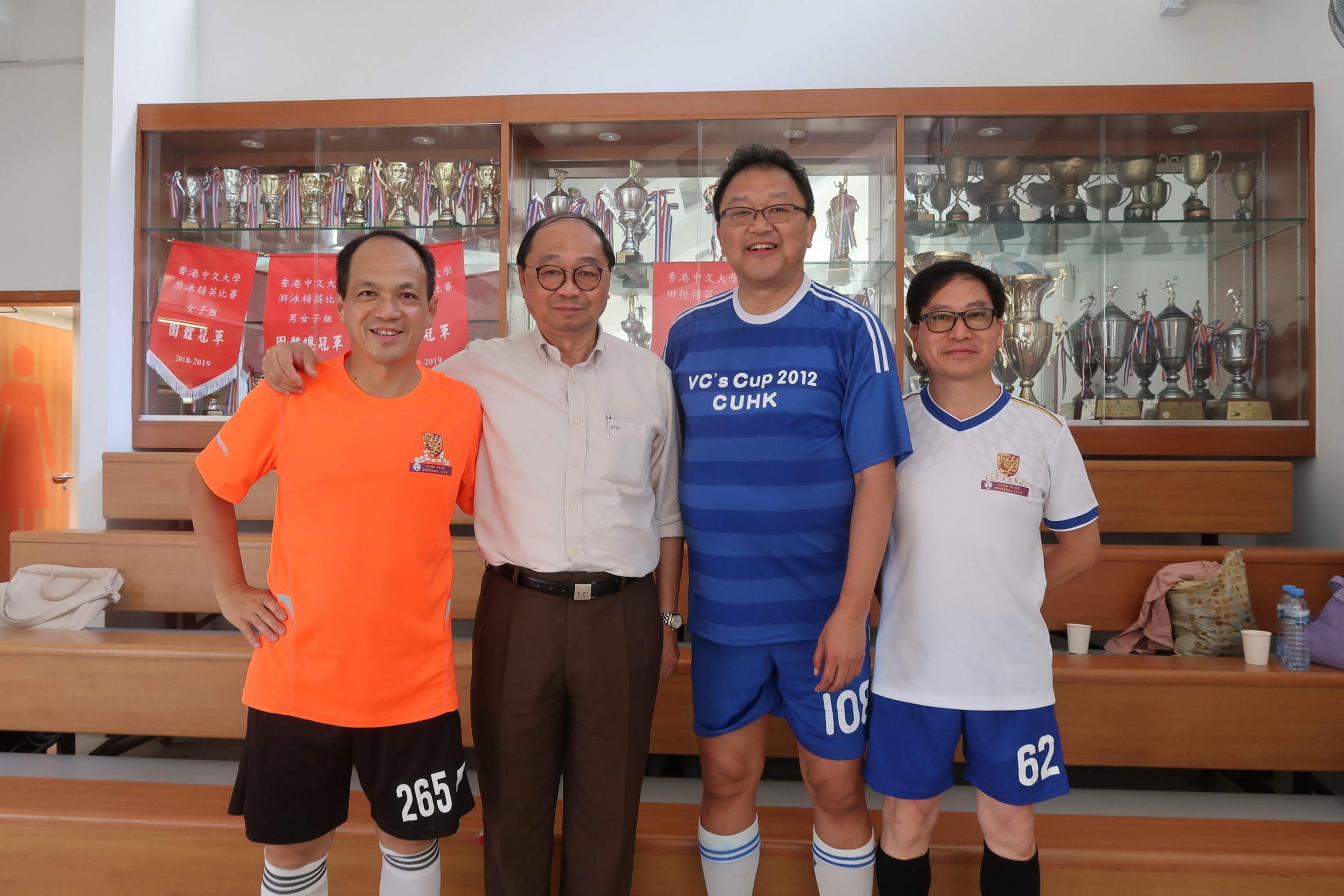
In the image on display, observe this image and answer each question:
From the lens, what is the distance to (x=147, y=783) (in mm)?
2035

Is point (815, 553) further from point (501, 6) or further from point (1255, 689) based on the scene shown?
point (501, 6)

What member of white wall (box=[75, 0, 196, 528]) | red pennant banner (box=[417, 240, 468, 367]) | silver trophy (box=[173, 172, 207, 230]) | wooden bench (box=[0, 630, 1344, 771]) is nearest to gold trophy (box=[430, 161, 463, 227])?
red pennant banner (box=[417, 240, 468, 367])

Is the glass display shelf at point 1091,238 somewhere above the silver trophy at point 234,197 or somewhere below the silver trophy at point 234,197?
below

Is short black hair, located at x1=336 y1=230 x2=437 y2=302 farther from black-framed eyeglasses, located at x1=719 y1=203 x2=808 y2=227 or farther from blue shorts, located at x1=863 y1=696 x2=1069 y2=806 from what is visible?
blue shorts, located at x1=863 y1=696 x2=1069 y2=806

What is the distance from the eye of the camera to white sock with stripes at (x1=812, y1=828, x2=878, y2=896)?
1.46 metres

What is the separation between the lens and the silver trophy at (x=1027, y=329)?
3197 millimetres

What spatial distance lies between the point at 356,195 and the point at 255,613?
2586 mm

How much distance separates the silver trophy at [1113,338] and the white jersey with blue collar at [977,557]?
197 cm

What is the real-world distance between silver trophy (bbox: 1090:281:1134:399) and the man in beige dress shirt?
8.17 feet

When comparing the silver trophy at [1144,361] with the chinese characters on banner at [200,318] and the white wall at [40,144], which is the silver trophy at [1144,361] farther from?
the white wall at [40,144]

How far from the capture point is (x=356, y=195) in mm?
3408

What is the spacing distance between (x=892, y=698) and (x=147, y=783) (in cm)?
195

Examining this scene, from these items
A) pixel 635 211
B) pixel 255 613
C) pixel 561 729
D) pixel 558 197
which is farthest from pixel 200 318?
pixel 561 729

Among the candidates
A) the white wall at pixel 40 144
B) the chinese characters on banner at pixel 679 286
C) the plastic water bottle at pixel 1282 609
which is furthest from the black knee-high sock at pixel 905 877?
the white wall at pixel 40 144
